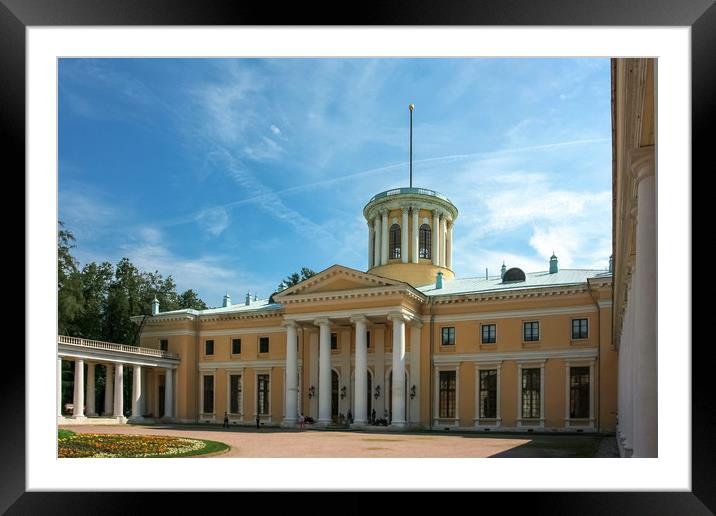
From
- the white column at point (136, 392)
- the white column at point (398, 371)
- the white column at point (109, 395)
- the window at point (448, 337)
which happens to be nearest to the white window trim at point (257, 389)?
the white column at point (136, 392)

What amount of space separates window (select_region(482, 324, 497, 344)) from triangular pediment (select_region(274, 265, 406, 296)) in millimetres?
5723

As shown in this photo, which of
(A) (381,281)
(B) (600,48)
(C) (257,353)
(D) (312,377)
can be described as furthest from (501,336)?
(B) (600,48)

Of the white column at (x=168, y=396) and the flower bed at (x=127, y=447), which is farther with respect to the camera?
the white column at (x=168, y=396)

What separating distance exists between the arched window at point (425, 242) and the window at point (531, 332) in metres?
9.95

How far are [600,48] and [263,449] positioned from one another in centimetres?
1667

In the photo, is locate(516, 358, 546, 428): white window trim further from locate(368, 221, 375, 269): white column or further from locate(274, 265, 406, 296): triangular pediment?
locate(368, 221, 375, 269): white column

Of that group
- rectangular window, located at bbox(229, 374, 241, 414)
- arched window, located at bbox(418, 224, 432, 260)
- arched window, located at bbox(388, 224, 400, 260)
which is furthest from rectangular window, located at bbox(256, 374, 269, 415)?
arched window, located at bbox(418, 224, 432, 260)

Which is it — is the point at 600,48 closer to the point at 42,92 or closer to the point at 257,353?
the point at 42,92

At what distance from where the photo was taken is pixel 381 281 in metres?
34.0

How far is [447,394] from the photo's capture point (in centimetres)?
3516

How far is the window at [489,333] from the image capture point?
34.5m

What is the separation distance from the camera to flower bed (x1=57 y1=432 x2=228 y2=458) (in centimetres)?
1889

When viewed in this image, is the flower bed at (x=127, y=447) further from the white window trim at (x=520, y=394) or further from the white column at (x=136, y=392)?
the white window trim at (x=520, y=394)

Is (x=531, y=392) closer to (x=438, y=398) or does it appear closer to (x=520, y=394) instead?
(x=520, y=394)
